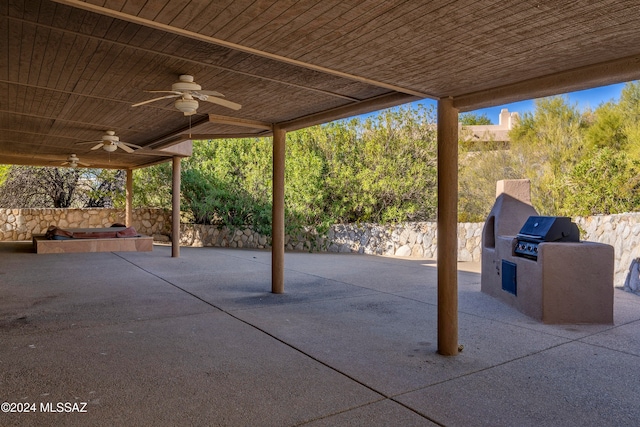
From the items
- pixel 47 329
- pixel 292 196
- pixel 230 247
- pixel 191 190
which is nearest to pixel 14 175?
pixel 191 190

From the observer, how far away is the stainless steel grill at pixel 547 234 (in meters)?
5.66

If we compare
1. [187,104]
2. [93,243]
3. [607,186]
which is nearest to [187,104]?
[187,104]

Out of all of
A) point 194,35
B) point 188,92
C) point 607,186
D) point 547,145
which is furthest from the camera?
point 547,145

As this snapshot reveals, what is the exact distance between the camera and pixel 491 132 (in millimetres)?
19812

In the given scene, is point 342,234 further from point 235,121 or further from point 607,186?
point 235,121

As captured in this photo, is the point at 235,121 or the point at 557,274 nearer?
the point at 557,274

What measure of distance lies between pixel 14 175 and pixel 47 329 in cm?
1733

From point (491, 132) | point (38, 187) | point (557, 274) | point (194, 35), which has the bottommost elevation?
point (557, 274)

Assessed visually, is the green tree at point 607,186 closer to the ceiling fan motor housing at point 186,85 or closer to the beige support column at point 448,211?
the beige support column at point 448,211

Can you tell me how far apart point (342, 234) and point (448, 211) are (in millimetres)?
9628

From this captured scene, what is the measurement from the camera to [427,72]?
372cm

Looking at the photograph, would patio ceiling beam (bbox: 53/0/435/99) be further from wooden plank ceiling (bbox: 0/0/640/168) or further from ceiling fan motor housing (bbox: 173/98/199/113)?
ceiling fan motor housing (bbox: 173/98/199/113)

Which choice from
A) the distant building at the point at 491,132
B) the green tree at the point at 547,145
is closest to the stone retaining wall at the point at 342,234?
the green tree at the point at 547,145

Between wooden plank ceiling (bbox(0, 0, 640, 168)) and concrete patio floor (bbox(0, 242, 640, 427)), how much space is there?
7.82 feet
